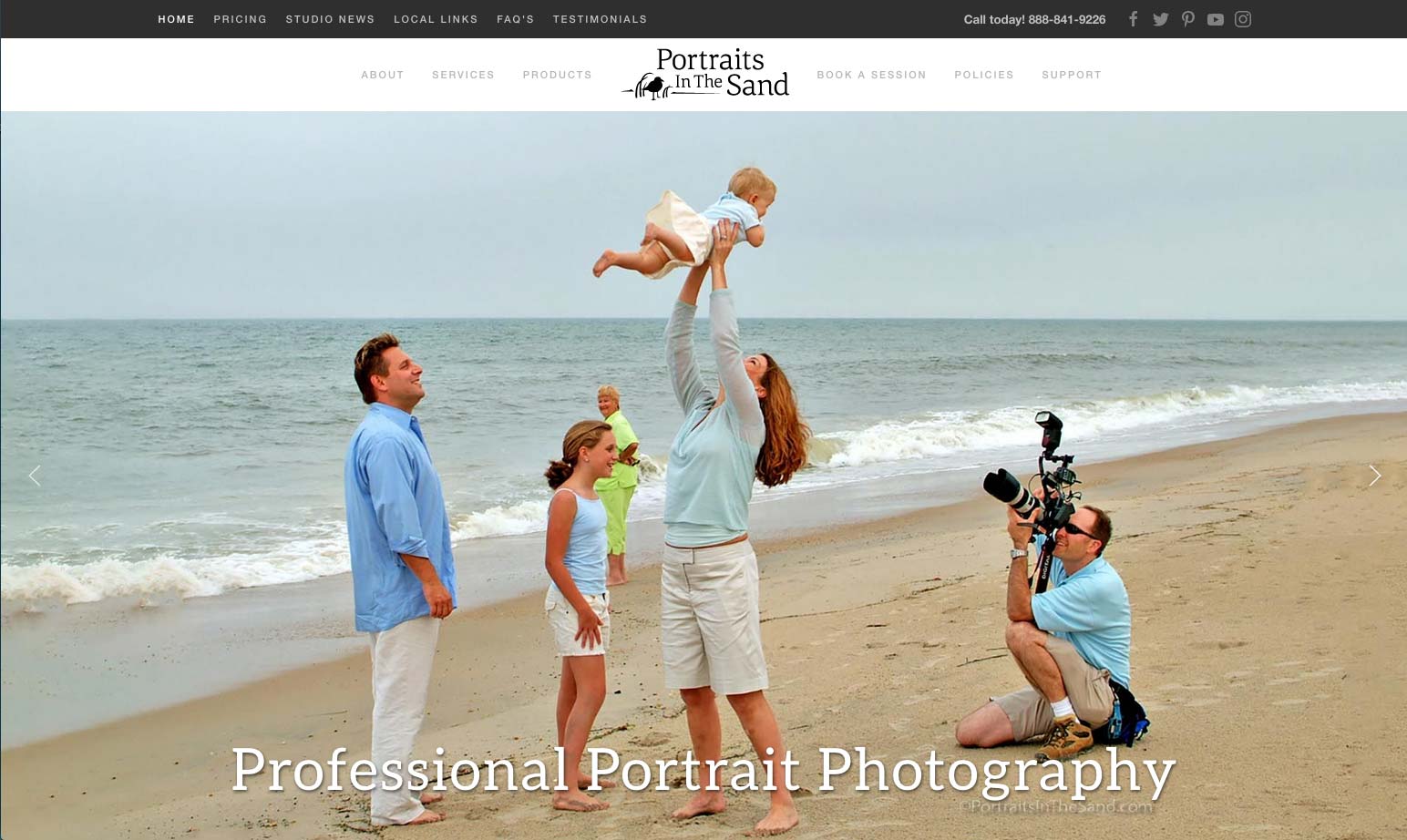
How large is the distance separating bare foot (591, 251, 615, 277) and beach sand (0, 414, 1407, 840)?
1.98m

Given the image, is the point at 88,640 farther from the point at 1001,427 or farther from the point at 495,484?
the point at 1001,427

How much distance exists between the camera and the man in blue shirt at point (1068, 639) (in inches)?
167

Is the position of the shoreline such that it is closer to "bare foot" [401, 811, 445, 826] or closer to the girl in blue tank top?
"bare foot" [401, 811, 445, 826]

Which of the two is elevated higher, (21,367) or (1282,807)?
(21,367)

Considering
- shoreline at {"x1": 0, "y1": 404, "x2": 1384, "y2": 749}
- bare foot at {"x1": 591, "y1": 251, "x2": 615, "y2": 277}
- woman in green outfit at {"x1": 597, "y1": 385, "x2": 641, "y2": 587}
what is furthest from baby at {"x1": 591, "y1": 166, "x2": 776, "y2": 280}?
woman in green outfit at {"x1": 597, "y1": 385, "x2": 641, "y2": 587}

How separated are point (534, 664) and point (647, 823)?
3.03 meters

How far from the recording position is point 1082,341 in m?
62.2

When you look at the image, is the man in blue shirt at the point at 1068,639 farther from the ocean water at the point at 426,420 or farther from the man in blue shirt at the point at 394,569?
the ocean water at the point at 426,420

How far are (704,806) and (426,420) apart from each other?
20.2m

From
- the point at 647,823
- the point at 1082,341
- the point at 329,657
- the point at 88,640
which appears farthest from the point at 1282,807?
the point at 1082,341

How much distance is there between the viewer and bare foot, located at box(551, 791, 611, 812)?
13.8 feet

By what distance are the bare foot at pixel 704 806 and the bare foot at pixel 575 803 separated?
352mm

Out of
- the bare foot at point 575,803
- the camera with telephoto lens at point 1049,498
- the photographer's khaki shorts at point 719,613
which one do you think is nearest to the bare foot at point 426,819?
the bare foot at point 575,803

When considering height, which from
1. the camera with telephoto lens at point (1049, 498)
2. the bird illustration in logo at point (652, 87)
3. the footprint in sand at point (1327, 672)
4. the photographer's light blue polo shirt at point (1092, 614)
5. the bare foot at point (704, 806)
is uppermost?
the bird illustration in logo at point (652, 87)
